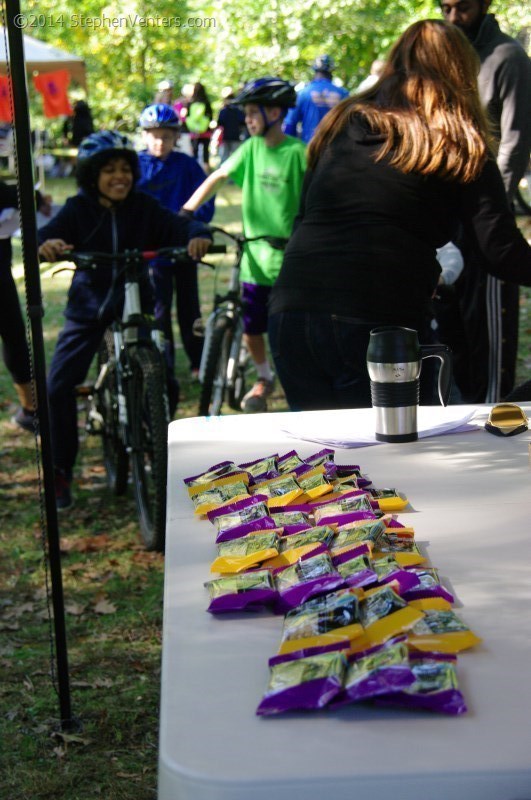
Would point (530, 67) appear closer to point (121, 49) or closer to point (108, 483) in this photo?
point (108, 483)

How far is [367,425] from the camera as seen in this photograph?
8.73 feet

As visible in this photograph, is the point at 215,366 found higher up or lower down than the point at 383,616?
lower down

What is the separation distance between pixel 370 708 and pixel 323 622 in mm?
181

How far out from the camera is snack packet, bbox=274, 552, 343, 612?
1.55m

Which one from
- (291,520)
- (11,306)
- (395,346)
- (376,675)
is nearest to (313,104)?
(11,306)

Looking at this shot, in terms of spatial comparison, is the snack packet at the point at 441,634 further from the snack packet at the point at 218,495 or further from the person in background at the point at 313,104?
the person in background at the point at 313,104

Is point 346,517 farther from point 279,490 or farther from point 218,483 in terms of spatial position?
point 218,483

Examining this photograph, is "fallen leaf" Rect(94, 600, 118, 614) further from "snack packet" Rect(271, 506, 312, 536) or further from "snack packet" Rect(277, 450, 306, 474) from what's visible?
"snack packet" Rect(271, 506, 312, 536)

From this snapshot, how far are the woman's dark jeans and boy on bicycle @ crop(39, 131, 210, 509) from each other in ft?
5.53

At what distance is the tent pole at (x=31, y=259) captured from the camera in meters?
2.84

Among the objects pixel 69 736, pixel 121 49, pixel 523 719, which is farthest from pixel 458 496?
pixel 121 49

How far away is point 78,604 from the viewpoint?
446 centimetres

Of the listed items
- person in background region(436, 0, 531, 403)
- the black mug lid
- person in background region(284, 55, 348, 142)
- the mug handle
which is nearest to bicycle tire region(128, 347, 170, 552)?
person in background region(436, 0, 531, 403)

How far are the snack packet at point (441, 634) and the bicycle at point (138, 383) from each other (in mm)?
3165
